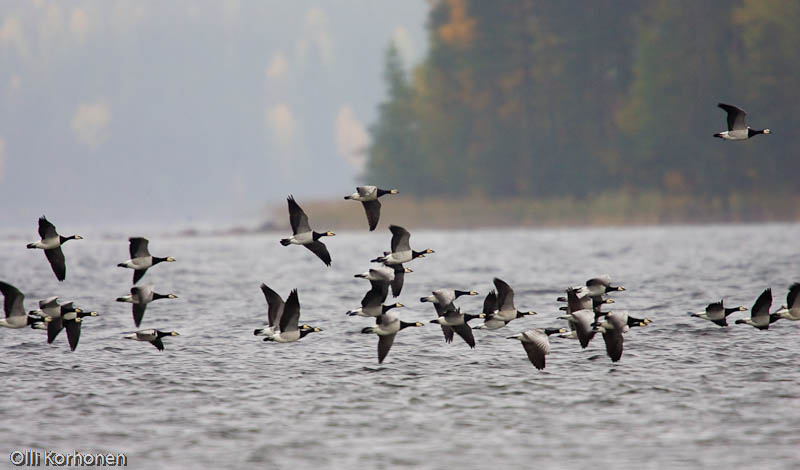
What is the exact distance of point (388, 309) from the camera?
20.1 m

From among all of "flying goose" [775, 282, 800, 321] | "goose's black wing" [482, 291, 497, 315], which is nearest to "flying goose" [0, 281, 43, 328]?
"goose's black wing" [482, 291, 497, 315]

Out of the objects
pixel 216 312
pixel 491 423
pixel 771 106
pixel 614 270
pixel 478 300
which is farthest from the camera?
pixel 771 106

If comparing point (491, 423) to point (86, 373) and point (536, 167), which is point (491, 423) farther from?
point (536, 167)

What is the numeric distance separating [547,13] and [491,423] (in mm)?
78483

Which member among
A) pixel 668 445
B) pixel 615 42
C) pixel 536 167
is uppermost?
pixel 615 42

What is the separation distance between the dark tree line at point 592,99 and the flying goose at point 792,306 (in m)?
58.3

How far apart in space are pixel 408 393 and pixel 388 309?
235 centimetres

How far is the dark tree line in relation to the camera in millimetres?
77250

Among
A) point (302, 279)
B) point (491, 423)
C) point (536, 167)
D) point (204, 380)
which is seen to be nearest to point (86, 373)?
point (204, 380)

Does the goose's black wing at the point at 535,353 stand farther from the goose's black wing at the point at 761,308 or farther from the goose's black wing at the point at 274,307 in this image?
the goose's black wing at the point at 274,307

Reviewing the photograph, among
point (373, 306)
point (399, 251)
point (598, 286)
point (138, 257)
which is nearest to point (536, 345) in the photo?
point (598, 286)

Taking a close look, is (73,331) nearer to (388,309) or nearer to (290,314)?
(290,314)

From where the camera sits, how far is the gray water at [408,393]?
14.6 metres

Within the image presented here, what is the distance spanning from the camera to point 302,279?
46531mm
